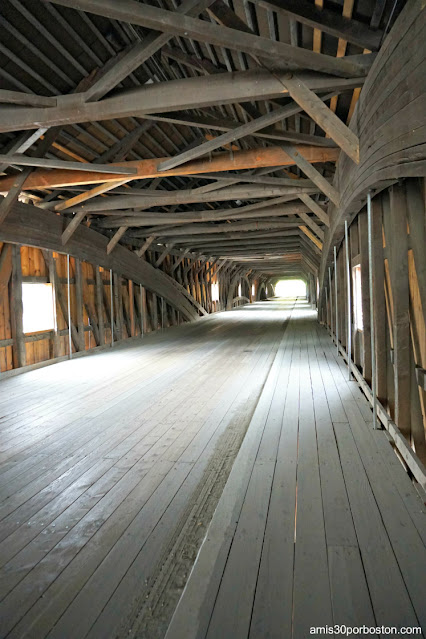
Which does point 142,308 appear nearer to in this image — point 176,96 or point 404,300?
point 176,96

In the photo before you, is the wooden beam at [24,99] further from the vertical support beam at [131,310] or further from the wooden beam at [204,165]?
the vertical support beam at [131,310]

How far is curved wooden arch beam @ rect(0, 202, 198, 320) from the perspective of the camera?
7406 mm

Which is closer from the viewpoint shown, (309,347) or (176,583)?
(176,583)

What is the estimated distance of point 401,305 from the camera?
3.35m

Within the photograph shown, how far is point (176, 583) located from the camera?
2041 millimetres

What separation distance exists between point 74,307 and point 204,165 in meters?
4.93

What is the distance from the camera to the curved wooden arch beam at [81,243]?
741 cm

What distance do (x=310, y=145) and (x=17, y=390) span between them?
18.0 ft

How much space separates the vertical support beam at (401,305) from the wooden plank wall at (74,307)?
6346mm

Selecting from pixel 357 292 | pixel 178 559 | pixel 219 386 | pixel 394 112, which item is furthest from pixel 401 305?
pixel 357 292

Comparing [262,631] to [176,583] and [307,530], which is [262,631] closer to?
[176,583]

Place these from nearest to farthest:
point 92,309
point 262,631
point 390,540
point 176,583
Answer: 1. point 262,631
2. point 176,583
3. point 390,540
4. point 92,309

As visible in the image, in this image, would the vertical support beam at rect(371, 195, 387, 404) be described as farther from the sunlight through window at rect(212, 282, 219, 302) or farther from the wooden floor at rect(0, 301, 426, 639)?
the sunlight through window at rect(212, 282, 219, 302)

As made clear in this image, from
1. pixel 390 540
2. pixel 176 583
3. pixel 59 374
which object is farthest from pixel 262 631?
pixel 59 374
